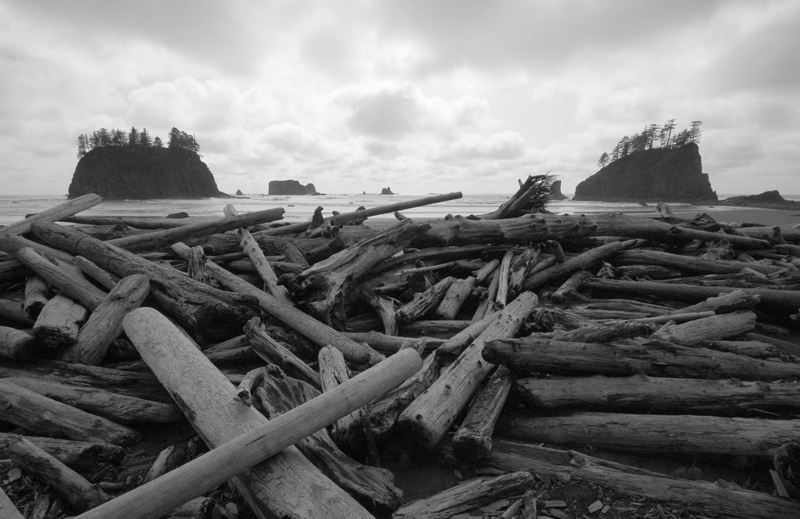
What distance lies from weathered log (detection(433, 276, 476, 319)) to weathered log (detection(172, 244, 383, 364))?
1.70 meters

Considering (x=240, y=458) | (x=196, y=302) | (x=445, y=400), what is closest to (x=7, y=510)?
(x=240, y=458)

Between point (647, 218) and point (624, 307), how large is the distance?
4669 millimetres

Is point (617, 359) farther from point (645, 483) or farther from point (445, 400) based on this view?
point (445, 400)

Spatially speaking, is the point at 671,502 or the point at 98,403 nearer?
the point at 671,502

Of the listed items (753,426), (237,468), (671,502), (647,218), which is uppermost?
(647,218)

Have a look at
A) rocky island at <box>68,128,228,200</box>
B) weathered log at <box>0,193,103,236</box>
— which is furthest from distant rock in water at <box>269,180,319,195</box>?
weathered log at <box>0,193,103,236</box>

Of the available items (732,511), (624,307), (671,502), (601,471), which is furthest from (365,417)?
(624,307)

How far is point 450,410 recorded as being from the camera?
3.06 m

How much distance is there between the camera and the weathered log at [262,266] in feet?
17.2

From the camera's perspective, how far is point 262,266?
6.04m

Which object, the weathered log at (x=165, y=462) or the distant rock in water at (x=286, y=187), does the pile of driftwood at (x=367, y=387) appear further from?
the distant rock in water at (x=286, y=187)

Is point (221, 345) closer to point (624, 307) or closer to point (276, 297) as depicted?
point (276, 297)

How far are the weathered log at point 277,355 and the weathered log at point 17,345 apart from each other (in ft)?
6.99

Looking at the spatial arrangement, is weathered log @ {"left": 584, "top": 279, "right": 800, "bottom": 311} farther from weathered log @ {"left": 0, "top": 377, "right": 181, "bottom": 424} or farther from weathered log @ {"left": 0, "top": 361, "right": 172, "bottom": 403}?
weathered log @ {"left": 0, "top": 361, "right": 172, "bottom": 403}
